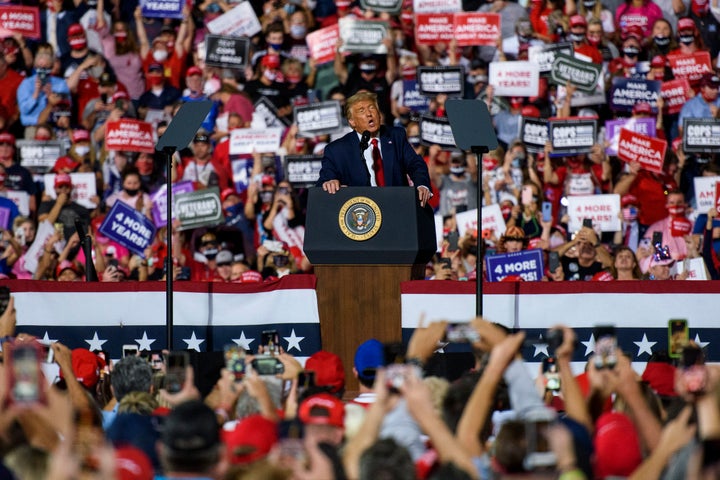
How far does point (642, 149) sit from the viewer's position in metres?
13.1

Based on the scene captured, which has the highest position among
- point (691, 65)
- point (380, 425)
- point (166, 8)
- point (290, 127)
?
point (166, 8)

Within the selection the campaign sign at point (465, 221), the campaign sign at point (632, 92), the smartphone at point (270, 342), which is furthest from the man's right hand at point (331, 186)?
the campaign sign at point (632, 92)

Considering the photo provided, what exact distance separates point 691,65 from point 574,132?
62.0 inches

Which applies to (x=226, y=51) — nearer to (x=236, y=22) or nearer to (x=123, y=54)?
(x=236, y=22)

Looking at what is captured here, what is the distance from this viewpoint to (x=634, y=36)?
1427 cm

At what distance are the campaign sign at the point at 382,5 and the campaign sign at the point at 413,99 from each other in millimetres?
972

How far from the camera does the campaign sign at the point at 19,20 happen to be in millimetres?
15188

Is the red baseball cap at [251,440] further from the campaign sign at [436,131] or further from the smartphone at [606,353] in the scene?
the campaign sign at [436,131]

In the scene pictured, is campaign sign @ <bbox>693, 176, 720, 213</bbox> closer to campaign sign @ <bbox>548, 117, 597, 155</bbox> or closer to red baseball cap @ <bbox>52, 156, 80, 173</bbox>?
campaign sign @ <bbox>548, 117, 597, 155</bbox>

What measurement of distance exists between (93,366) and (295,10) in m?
7.68

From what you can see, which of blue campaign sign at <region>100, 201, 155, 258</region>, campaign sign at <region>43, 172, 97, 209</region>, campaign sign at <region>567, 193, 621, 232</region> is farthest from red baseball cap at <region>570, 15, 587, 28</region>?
campaign sign at <region>43, 172, 97, 209</region>

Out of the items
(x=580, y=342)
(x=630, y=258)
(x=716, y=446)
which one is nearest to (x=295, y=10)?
(x=630, y=258)

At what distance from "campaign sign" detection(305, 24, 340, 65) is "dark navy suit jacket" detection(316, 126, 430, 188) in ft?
18.1

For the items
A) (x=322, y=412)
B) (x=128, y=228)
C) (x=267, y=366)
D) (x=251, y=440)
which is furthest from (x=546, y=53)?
(x=251, y=440)
